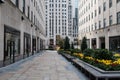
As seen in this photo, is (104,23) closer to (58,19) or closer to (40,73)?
(40,73)

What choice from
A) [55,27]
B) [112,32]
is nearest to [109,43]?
[112,32]

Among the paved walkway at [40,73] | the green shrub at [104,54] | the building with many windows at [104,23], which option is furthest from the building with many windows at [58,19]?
the green shrub at [104,54]

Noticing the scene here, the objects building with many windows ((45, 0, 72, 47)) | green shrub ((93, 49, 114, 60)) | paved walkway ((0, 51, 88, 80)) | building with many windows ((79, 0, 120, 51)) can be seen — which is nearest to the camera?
paved walkway ((0, 51, 88, 80))

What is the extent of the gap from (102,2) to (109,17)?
6573mm

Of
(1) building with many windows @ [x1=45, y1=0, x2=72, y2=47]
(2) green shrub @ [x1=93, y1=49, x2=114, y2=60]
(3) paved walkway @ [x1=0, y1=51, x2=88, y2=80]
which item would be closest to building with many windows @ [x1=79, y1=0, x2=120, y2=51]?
(3) paved walkway @ [x1=0, y1=51, x2=88, y2=80]

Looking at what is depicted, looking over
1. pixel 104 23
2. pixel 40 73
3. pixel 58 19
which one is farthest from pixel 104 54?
pixel 58 19

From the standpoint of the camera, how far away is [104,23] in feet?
151

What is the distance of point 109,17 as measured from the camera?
42125 mm

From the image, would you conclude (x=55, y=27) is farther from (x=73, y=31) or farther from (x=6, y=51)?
(x=6, y=51)

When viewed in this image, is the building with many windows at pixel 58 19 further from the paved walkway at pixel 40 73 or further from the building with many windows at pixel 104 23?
the paved walkway at pixel 40 73

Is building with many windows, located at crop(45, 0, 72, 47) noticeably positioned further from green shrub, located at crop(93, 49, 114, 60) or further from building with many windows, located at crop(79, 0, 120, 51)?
green shrub, located at crop(93, 49, 114, 60)

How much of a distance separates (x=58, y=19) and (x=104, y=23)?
122m

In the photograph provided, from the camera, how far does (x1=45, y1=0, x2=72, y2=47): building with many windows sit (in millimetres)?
161500

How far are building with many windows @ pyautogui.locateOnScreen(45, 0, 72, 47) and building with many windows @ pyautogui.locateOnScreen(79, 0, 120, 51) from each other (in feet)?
330
